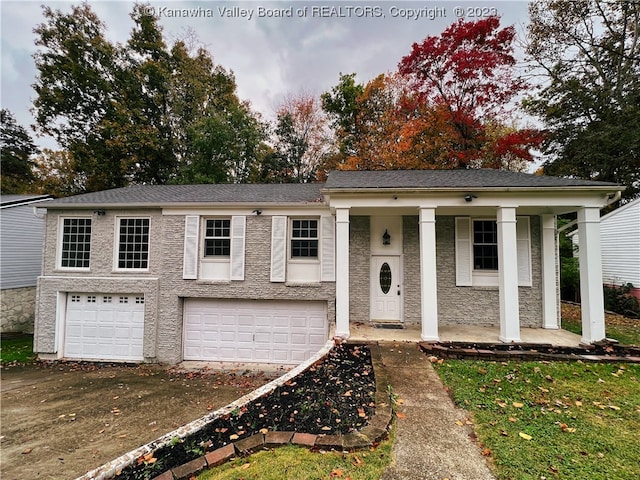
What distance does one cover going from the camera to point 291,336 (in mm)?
8281

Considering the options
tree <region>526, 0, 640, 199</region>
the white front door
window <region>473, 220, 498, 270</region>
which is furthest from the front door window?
tree <region>526, 0, 640, 199</region>

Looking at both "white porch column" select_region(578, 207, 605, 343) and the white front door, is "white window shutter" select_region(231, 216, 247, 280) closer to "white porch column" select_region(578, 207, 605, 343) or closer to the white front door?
the white front door

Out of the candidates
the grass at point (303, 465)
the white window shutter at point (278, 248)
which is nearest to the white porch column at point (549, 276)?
the grass at point (303, 465)

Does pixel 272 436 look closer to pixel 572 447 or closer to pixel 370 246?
pixel 572 447

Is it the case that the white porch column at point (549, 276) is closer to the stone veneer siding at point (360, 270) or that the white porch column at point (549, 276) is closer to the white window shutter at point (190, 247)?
the stone veneer siding at point (360, 270)

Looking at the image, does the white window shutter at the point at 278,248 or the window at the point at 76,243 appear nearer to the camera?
the white window shutter at the point at 278,248

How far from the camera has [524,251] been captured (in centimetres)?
740

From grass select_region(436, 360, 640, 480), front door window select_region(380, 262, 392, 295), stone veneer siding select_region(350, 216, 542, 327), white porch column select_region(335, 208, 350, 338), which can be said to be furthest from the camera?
front door window select_region(380, 262, 392, 295)

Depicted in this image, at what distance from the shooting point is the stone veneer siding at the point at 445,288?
734 cm

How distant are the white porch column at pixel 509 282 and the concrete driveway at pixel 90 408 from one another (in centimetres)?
614

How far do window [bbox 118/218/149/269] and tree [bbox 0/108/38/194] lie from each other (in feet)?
61.2

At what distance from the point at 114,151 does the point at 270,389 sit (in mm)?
18617

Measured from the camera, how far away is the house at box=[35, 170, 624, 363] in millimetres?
7449

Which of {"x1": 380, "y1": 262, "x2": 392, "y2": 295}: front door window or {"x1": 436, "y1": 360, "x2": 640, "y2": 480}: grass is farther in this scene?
{"x1": 380, "y1": 262, "x2": 392, "y2": 295}: front door window
